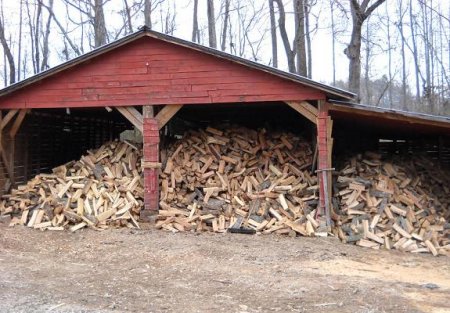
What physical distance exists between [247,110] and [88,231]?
20.9ft

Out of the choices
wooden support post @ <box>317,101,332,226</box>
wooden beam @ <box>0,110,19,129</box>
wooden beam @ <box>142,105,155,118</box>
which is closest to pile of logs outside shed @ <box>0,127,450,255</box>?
wooden support post @ <box>317,101,332,226</box>

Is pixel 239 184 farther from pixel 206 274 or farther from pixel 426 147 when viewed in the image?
pixel 426 147

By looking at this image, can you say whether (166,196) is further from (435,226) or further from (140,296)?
(435,226)

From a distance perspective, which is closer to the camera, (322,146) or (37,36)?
(322,146)

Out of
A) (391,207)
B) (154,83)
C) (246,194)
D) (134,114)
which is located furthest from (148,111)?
(391,207)

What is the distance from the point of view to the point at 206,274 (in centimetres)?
714

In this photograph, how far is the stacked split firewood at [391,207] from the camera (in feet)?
31.3

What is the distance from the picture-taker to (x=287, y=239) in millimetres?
9500

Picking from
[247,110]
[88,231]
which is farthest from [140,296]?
[247,110]

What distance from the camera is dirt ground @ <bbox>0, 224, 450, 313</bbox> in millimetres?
5656

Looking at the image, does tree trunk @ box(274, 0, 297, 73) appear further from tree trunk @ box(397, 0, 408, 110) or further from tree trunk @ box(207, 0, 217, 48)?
tree trunk @ box(397, 0, 408, 110)

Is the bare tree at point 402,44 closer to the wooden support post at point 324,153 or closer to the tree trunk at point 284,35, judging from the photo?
the tree trunk at point 284,35

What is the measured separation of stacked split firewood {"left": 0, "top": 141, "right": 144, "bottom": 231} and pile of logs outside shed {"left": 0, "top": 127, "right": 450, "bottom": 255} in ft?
0.08

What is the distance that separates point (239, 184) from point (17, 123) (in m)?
5.67
